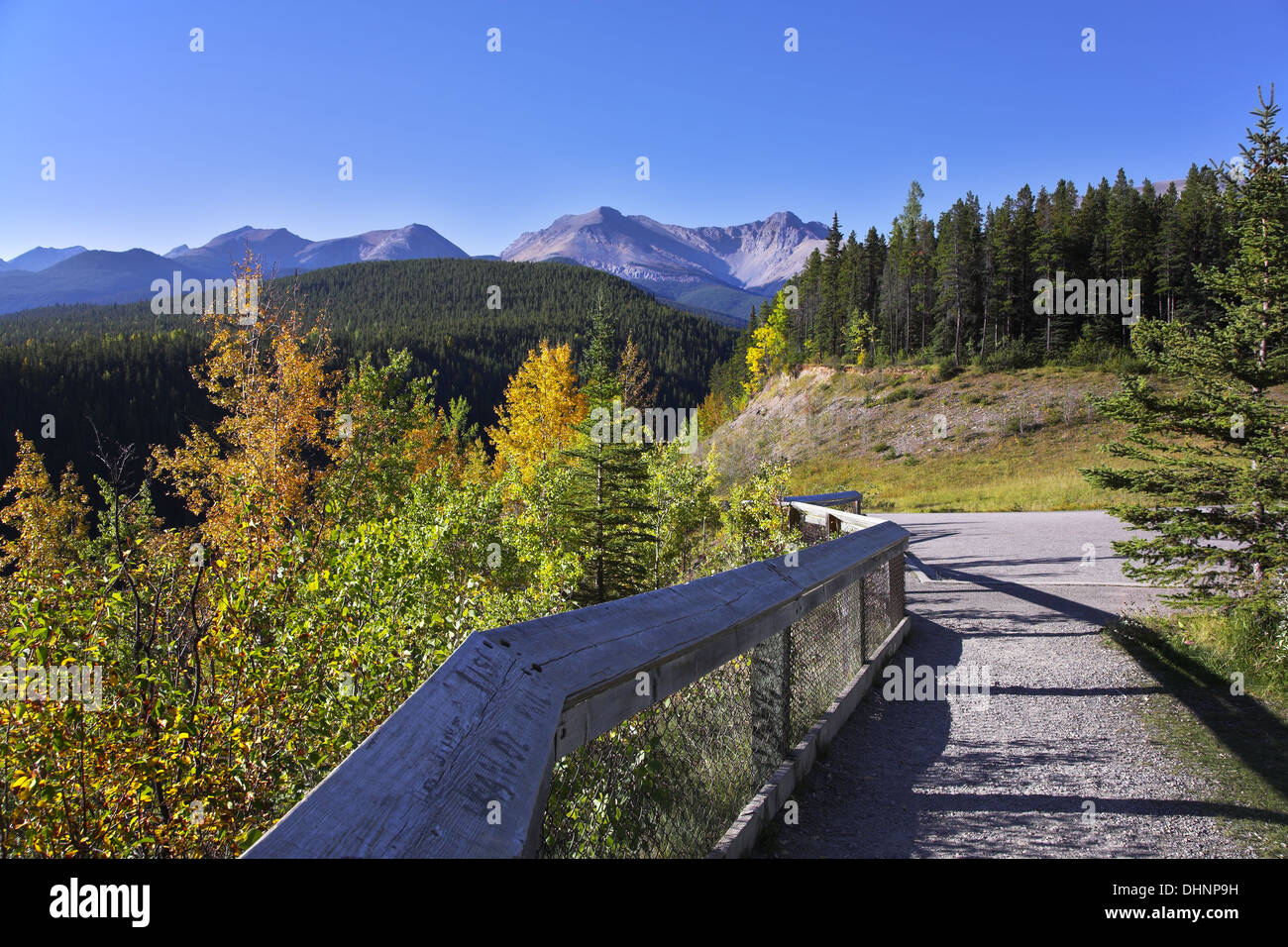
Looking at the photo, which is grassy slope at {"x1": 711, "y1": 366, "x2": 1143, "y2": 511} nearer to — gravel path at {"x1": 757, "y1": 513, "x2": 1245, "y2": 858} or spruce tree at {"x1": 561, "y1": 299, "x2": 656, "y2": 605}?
spruce tree at {"x1": 561, "y1": 299, "x2": 656, "y2": 605}

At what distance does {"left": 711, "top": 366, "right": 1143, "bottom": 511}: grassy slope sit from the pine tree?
1765cm

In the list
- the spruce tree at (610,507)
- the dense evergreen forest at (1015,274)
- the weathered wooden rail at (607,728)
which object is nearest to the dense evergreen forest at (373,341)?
the spruce tree at (610,507)

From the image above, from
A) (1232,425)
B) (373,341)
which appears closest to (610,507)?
(1232,425)

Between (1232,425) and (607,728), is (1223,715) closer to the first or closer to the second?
(1232,425)

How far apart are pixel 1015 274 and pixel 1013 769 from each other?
2939 inches

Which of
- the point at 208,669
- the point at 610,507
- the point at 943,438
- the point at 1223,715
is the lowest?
the point at 1223,715

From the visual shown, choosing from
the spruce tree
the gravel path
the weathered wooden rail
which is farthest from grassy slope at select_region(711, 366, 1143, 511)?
the weathered wooden rail

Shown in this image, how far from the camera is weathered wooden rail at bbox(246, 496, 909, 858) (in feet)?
3.96

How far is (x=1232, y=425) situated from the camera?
21.6 feet
